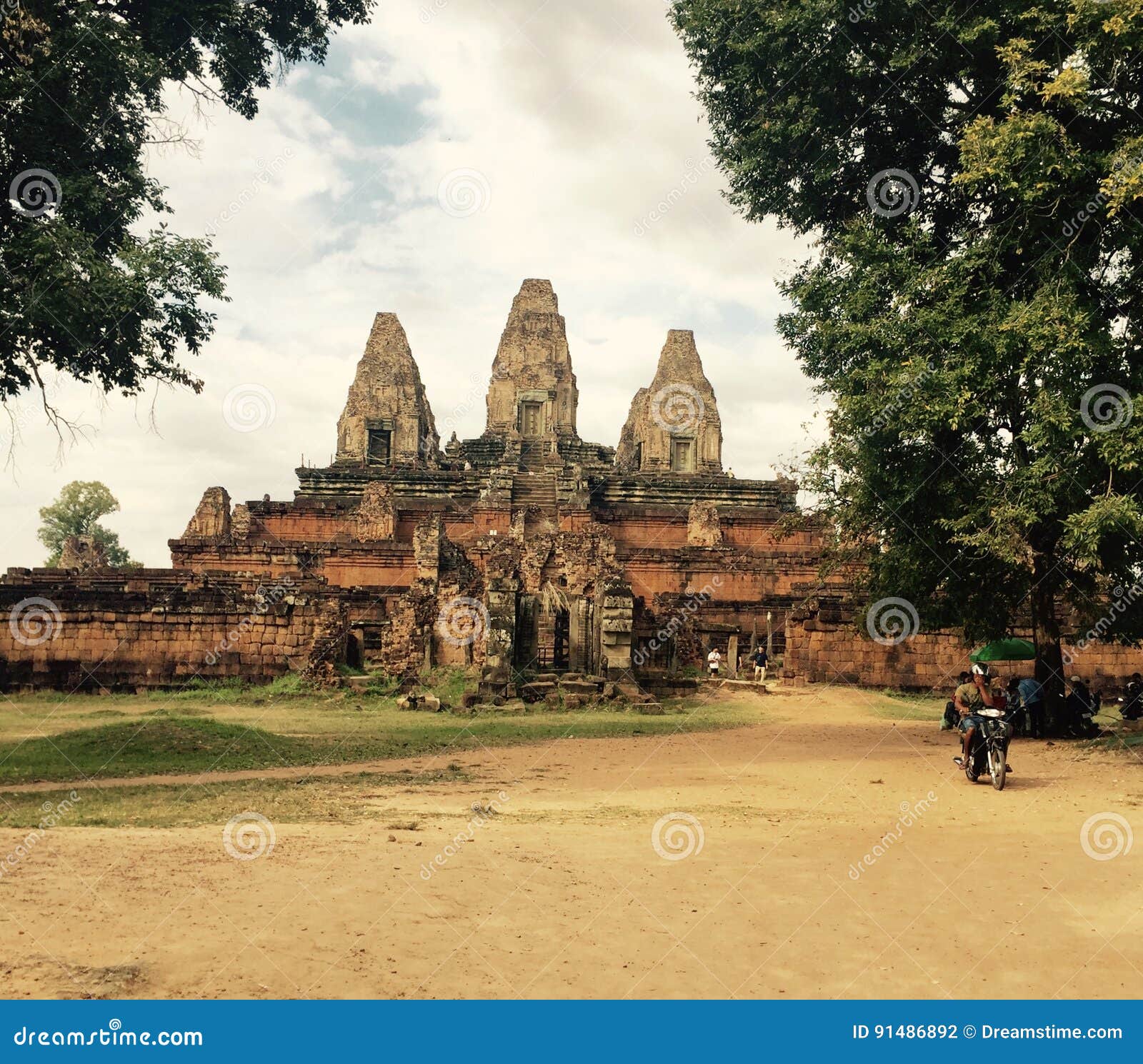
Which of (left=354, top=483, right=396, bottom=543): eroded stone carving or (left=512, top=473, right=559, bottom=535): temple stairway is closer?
(left=354, top=483, right=396, bottom=543): eroded stone carving

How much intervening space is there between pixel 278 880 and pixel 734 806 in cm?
447

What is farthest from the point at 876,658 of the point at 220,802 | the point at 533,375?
the point at 533,375

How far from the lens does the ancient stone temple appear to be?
20.2 meters

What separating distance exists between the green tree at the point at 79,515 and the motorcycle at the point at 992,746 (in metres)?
53.9

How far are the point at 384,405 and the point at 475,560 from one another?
70.1ft

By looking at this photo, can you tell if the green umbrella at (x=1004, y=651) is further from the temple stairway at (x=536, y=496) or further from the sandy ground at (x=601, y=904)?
the temple stairway at (x=536, y=496)

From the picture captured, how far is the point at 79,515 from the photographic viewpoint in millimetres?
56969

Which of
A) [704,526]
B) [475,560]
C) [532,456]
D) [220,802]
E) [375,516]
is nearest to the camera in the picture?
[220,802]

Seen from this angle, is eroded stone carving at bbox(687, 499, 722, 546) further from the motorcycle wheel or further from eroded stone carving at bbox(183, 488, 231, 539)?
the motorcycle wheel

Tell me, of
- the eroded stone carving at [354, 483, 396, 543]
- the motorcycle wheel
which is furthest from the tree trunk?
the eroded stone carving at [354, 483, 396, 543]

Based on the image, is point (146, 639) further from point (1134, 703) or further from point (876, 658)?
point (1134, 703)

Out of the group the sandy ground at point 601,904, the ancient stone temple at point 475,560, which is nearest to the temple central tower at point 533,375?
the ancient stone temple at point 475,560

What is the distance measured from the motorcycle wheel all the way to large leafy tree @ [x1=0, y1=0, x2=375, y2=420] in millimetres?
9233

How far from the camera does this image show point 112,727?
1323 centimetres
